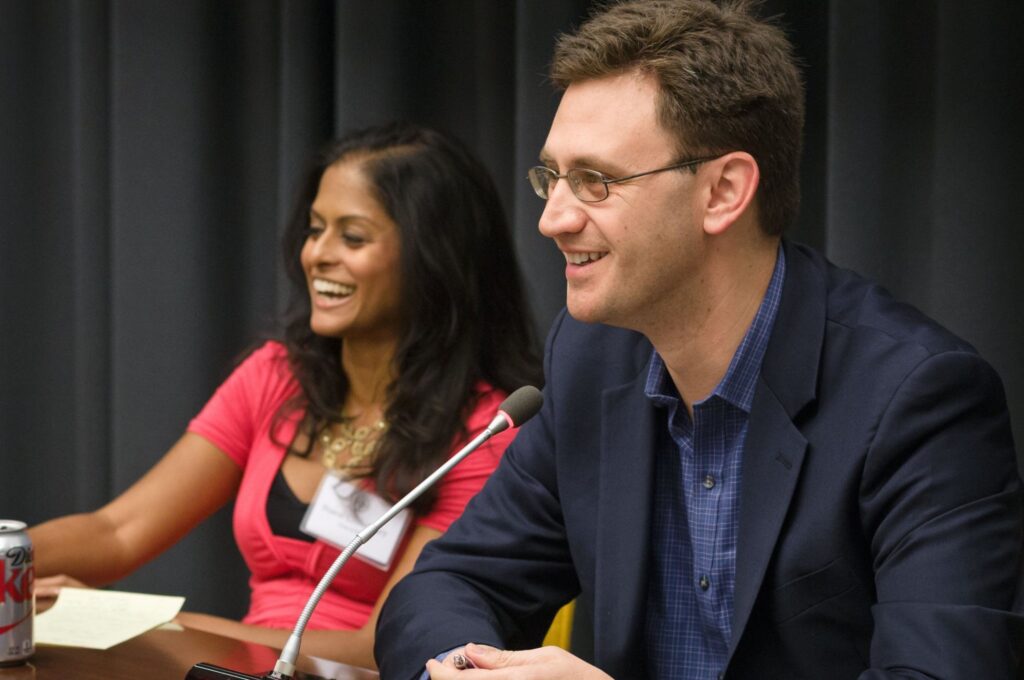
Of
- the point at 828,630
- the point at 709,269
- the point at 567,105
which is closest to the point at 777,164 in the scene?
the point at 709,269

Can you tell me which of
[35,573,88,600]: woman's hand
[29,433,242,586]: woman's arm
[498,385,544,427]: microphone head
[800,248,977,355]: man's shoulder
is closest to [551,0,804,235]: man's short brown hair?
[800,248,977,355]: man's shoulder

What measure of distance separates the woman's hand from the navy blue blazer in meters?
0.60

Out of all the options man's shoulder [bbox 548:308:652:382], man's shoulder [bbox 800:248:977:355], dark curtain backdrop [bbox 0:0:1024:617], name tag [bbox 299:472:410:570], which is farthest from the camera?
dark curtain backdrop [bbox 0:0:1024:617]

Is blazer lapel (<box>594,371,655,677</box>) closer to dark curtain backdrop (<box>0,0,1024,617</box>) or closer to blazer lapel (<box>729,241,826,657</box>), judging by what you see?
blazer lapel (<box>729,241,826,657</box>)

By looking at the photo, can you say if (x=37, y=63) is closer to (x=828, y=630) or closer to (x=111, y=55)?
(x=111, y=55)

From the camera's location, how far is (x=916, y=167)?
241 cm

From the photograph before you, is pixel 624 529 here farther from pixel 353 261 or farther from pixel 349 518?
pixel 353 261

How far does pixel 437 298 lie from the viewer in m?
2.43

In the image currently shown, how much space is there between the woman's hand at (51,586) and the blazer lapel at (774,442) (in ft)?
3.54

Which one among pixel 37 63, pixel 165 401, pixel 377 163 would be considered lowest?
pixel 165 401

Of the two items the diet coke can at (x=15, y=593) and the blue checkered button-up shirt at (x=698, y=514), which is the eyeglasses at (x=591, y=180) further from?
the diet coke can at (x=15, y=593)

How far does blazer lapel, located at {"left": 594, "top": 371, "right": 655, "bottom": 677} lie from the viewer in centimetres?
160

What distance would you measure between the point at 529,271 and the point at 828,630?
1.43 m

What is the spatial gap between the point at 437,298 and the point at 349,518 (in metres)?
0.47
